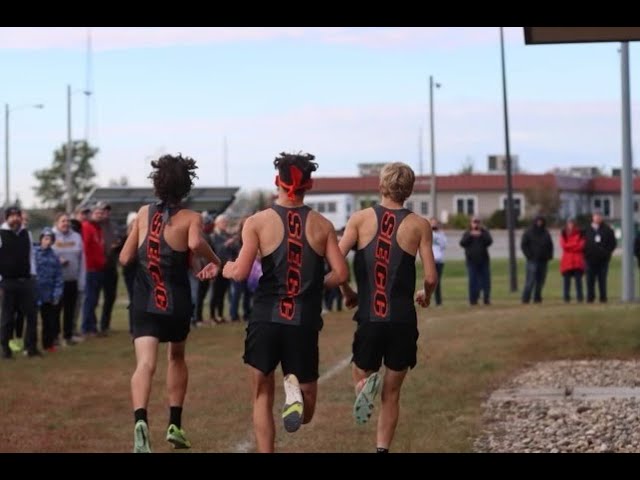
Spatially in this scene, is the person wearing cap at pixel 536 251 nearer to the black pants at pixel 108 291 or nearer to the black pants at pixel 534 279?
the black pants at pixel 534 279

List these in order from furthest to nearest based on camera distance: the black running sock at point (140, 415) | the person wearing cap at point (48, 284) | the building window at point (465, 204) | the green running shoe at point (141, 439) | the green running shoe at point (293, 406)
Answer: the building window at point (465, 204) < the person wearing cap at point (48, 284) < the black running sock at point (140, 415) < the green running shoe at point (141, 439) < the green running shoe at point (293, 406)

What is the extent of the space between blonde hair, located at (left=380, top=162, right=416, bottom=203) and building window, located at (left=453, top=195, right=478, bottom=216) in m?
97.0

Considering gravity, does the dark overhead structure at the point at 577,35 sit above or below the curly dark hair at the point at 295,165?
above

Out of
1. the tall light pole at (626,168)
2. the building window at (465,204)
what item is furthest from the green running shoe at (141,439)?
the building window at (465,204)

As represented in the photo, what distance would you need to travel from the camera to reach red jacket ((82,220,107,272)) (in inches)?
908

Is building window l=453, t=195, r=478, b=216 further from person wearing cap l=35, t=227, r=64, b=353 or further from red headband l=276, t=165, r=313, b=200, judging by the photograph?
red headband l=276, t=165, r=313, b=200

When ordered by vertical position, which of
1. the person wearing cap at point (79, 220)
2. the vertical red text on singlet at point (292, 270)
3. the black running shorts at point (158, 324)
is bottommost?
the black running shorts at point (158, 324)

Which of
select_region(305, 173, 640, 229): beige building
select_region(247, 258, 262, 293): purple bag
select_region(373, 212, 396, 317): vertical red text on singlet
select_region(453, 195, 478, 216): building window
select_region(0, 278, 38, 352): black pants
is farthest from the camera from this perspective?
select_region(453, 195, 478, 216): building window

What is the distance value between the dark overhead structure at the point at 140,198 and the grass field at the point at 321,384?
24.0 meters

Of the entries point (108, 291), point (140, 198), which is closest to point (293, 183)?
point (108, 291)

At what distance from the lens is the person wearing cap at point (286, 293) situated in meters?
9.65

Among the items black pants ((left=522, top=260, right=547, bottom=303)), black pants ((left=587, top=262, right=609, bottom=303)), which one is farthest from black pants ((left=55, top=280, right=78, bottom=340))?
black pants ((left=587, top=262, right=609, bottom=303))

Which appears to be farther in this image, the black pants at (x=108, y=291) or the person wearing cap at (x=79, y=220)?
the black pants at (x=108, y=291)
